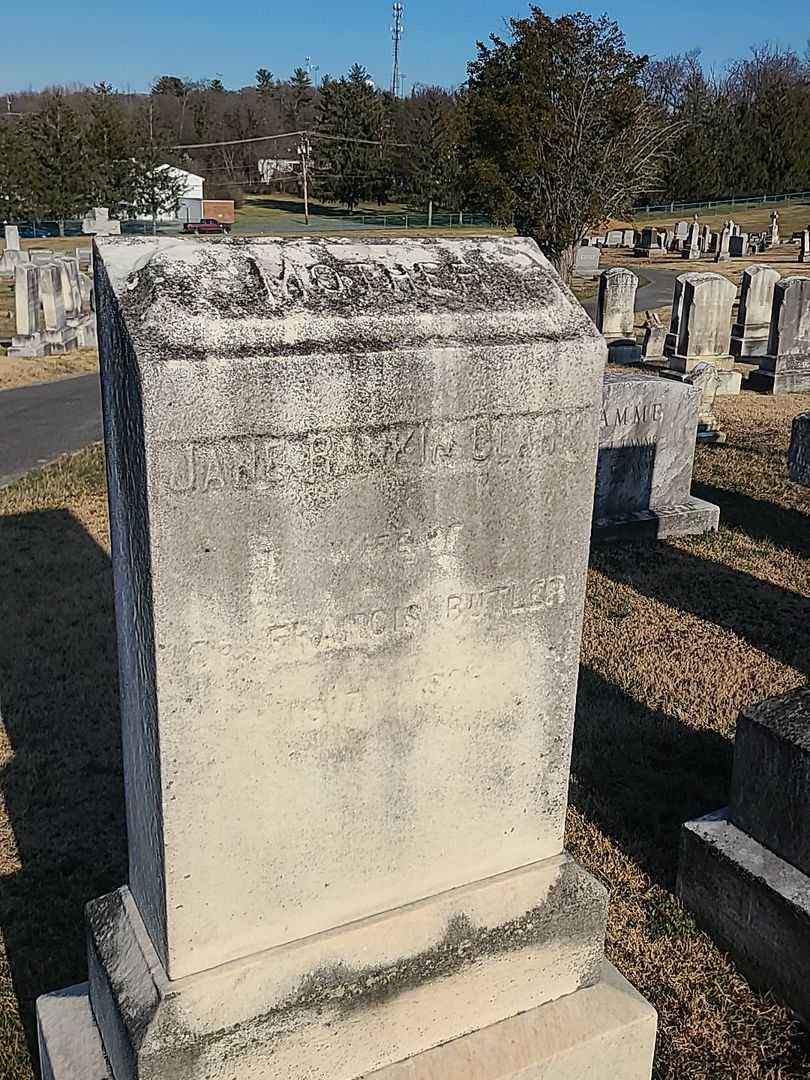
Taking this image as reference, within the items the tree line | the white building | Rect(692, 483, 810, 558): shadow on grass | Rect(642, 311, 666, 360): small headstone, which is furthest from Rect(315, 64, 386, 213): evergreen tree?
Rect(692, 483, 810, 558): shadow on grass

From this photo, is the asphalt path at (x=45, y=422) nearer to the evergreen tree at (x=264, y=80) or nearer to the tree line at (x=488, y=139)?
the tree line at (x=488, y=139)

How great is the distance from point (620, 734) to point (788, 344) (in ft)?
37.2

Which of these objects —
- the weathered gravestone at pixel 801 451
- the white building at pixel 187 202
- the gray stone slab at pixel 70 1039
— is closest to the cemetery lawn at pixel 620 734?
the gray stone slab at pixel 70 1039

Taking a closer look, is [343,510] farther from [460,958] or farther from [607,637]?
[607,637]

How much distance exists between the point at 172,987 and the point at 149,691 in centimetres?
72

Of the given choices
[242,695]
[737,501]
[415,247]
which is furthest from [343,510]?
[737,501]

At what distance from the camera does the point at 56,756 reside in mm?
4762

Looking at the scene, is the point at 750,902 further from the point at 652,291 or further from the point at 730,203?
the point at 730,203

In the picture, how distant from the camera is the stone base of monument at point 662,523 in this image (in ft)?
26.6

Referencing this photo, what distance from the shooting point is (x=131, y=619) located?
2258mm

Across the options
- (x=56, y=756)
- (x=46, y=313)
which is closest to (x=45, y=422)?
(x=46, y=313)

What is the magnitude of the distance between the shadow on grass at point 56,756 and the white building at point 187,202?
49.4 meters

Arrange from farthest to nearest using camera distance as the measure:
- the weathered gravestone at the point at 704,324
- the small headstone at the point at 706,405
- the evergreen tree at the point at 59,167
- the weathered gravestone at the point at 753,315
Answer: the evergreen tree at the point at 59,167
the weathered gravestone at the point at 753,315
the weathered gravestone at the point at 704,324
the small headstone at the point at 706,405

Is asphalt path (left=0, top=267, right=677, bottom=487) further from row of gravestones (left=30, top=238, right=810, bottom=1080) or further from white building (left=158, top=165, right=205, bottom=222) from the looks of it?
white building (left=158, top=165, right=205, bottom=222)
